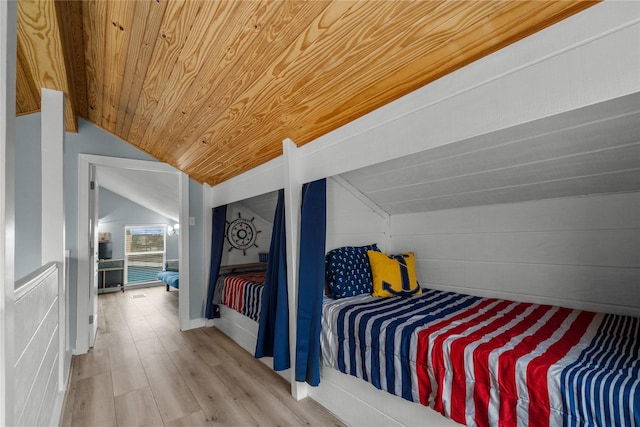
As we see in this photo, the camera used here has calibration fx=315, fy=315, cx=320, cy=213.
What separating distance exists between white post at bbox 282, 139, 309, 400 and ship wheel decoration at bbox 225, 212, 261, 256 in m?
2.04

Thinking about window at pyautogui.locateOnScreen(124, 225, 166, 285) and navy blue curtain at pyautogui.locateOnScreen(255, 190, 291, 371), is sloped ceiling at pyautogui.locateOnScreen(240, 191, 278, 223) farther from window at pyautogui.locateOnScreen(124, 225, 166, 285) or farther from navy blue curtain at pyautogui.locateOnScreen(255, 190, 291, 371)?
window at pyautogui.locateOnScreen(124, 225, 166, 285)

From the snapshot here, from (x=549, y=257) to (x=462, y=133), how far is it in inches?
51.0

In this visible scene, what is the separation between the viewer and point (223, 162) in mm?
2996

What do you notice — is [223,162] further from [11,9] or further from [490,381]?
[490,381]

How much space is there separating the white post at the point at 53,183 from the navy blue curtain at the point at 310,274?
167 centimetres

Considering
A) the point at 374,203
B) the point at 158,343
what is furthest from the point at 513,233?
the point at 158,343

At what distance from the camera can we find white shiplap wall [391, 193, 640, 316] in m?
1.75

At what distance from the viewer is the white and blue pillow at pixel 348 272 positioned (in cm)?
225

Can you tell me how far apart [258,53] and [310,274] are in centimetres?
132

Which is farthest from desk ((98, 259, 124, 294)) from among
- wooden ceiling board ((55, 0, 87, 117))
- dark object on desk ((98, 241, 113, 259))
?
wooden ceiling board ((55, 0, 87, 117))

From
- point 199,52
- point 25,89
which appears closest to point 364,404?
point 199,52

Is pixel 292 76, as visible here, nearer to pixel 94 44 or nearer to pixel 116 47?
pixel 116 47

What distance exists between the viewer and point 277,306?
2.23 m

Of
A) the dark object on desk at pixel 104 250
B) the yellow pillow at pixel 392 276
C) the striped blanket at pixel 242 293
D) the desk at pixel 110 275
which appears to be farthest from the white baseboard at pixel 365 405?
the dark object on desk at pixel 104 250
